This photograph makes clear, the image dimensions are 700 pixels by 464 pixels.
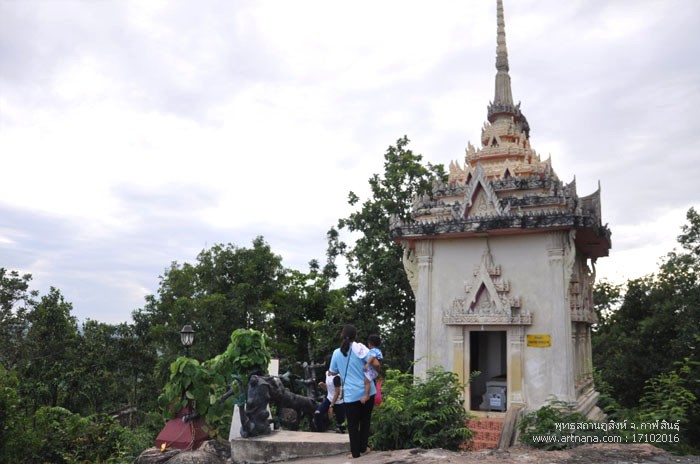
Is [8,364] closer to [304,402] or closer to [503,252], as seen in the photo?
[304,402]

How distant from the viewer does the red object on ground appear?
9625 millimetres

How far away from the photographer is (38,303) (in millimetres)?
22875

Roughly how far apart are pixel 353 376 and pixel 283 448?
1985mm

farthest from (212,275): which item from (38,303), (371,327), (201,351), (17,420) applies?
(17,420)

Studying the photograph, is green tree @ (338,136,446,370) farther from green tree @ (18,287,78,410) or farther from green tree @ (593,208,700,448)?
green tree @ (18,287,78,410)

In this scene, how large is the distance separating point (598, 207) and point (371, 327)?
7.78m

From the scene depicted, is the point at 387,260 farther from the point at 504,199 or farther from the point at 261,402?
the point at 261,402

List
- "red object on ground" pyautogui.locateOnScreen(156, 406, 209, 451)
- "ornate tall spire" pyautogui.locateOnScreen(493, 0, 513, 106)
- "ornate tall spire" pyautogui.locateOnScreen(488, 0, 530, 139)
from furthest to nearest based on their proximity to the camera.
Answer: "ornate tall spire" pyautogui.locateOnScreen(493, 0, 513, 106) → "ornate tall spire" pyautogui.locateOnScreen(488, 0, 530, 139) → "red object on ground" pyautogui.locateOnScreen(156, 406, 209, 451)

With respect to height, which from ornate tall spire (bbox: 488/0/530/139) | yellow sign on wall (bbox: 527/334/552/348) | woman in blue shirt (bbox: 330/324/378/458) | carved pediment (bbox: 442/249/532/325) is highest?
ornate tall spire (bbox: 488/0/530/139)

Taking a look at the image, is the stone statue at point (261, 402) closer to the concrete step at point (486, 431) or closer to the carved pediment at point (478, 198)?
the concrete step at point (486, 431)

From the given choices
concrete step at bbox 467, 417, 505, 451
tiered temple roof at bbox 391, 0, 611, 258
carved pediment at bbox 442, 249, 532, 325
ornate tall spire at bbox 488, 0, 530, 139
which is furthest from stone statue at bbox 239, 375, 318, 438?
ornate tall spire at bbox 488, 0, 530, 139

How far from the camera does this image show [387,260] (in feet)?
59.1

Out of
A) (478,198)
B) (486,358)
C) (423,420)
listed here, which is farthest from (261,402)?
(486,358)

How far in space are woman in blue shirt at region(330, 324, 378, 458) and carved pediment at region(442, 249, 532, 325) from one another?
593 cm
